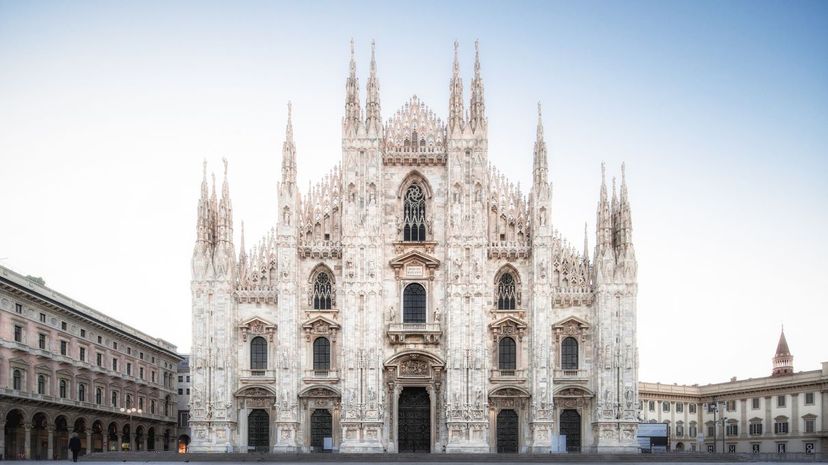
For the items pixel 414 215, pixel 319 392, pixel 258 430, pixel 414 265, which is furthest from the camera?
pixel 414 215

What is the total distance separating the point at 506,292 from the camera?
56.5 meters

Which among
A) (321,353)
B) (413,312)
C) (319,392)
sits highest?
(413,312)

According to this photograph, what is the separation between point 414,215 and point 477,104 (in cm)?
861

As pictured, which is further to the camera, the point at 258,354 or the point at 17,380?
the point at 17,380

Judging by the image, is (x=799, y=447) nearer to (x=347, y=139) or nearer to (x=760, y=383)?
(x=760, y=383)

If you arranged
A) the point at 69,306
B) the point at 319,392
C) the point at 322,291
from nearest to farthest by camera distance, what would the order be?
the point at 319,392 < the point at 322,291 < the point at 69,306

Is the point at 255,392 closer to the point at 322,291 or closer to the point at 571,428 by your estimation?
the point at 322,291

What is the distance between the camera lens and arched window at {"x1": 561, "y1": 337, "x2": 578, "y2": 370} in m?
55.8

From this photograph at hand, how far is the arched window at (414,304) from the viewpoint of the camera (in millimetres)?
56281

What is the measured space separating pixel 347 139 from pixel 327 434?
1940 centimetres

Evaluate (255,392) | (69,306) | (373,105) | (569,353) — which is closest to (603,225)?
(569,353)

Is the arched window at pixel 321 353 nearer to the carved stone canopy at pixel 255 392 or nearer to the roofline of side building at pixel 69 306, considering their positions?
the carved stone canopy at pixel 255 392

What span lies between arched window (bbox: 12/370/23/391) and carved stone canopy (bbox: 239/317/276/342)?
1528cm

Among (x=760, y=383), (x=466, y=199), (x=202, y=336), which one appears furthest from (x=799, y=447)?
(x=202, y=336)
